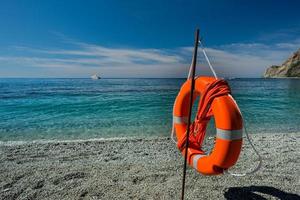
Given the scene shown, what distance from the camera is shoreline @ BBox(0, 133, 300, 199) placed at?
11.3 ft

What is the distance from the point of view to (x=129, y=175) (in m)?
4.05

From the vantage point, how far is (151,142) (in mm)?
6477

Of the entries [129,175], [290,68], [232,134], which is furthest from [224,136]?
[290,68]

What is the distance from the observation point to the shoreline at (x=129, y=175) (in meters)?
3.44

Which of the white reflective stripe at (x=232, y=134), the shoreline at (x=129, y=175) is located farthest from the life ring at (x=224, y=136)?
the shoreline at (x=129, y=175)

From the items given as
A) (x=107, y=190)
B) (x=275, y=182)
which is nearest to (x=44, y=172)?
(x=107, y=190)

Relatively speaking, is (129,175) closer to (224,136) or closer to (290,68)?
(224,136)

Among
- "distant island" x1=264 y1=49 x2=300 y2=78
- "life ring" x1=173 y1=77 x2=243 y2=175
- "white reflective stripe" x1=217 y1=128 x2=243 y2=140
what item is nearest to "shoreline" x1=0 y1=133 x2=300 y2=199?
"life ring" x1=173 y1=77 x2=243 y2=175

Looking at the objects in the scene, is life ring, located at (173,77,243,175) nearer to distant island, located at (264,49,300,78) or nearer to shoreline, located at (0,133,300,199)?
shoreline, located at (0,133,300,199)

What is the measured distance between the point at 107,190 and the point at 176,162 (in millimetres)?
1593

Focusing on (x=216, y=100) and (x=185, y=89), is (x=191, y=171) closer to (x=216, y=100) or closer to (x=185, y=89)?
(x=185, y=89)

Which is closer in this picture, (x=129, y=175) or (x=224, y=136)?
(x=224, y=136)

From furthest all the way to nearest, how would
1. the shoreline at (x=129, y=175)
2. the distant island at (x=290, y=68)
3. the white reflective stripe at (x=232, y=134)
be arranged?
the distant island at (x=290, y=68) → the shoreline at (x=129, y=175) → the white reflective stripe at (x=232, y=134)

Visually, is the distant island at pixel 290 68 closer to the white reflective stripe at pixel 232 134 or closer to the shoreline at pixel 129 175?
the shoreline at pixel 129 175
